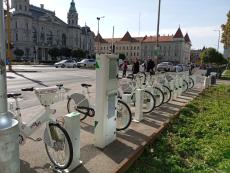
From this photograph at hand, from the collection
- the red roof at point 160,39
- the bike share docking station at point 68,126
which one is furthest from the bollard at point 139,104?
the red roof at point 160,39

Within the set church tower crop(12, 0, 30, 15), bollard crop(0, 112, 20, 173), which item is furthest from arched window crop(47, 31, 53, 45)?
bollard crop(0, 112, 20, 173)

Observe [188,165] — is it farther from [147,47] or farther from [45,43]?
[147,47]

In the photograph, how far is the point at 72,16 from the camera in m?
111

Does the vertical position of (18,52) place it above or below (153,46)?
below

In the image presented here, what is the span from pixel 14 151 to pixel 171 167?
8.90ft

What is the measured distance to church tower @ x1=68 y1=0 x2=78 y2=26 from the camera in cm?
10869

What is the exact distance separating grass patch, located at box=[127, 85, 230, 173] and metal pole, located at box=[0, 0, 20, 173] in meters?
2.18

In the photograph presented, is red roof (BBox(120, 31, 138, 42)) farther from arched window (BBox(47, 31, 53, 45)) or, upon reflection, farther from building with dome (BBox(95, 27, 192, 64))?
arched window (BBox(47, 31, 53, 45))

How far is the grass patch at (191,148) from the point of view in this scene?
174 inches

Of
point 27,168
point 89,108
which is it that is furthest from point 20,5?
point 27,168

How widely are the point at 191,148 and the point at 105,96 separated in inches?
81.7

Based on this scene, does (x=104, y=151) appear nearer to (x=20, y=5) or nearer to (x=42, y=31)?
(x=20, y=5)

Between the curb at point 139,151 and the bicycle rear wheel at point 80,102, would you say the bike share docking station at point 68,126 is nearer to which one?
the curb at point 139,151

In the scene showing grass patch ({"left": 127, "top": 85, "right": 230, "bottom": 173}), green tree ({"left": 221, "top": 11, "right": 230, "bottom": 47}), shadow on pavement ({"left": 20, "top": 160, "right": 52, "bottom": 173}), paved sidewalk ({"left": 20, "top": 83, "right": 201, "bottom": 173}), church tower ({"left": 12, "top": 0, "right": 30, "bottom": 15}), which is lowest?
grass patch ({"left": 127, "top": 85, "right": 230, "bottom": 173})
